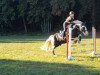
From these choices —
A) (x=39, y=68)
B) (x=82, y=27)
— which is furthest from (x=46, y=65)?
(x=82, y=27)

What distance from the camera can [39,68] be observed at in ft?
Answer: 45.2

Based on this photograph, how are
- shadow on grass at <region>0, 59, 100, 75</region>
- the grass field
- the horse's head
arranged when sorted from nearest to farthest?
shadow on grass at <region>0, 59, 100, 75</region>, the grass field, the horse's head

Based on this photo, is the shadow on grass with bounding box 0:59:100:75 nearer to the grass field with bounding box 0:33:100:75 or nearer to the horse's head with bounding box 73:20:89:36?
the grass field with bounding box 0:33:100:75

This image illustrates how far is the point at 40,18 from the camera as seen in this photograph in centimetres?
4425

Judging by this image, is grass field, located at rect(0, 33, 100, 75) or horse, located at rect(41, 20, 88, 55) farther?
horse, located at rect(41, 20, 88, 55)

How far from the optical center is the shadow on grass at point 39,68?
1268 centimetres

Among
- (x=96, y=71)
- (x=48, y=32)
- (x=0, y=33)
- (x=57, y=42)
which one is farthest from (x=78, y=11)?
(x=96, y=71)

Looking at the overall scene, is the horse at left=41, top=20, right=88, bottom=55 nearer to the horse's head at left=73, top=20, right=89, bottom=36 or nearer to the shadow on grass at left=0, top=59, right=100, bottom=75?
the horse's head at left=73, top=20, right=89, bottom=36

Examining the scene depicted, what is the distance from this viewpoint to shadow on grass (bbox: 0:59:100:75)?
12680 millimetres

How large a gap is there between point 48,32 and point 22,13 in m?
3.62

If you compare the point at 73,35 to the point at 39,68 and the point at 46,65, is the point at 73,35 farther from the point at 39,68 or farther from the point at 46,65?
the point at 39,68

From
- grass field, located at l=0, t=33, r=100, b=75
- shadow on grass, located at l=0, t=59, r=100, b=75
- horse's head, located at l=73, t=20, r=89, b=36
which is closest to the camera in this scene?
shadow on grass, located at l=0, t=59, r=100, b=75

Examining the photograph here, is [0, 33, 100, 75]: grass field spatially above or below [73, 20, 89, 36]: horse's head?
below

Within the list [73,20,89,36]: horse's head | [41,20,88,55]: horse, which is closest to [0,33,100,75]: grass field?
[41,20,88,55]: horse
